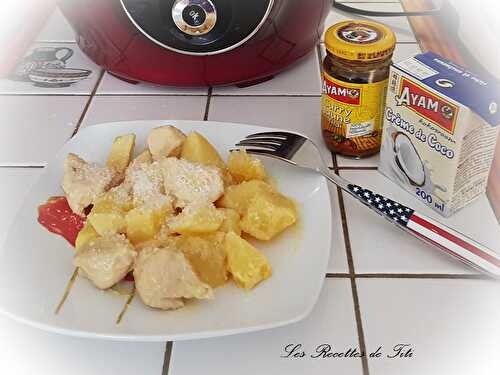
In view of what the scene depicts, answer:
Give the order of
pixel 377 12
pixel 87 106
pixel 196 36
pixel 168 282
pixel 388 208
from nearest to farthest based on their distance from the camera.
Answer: pixel 168 282, pixel 388 208, pixel 196 36, pixel 87 106, pixel 377 12

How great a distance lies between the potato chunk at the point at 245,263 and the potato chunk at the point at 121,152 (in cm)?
16

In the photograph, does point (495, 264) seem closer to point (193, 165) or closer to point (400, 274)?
point (400, 274)

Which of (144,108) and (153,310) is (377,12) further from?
(153,310)

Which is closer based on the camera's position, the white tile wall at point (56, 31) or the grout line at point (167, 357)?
the grout line at point (167, 357)

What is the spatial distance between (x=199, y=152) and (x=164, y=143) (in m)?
0.04

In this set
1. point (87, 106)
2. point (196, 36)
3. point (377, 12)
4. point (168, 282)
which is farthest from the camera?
point (377, 12)

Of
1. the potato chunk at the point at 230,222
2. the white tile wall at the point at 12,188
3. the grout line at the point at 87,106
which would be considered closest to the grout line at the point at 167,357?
the potato chunk at the point at 230,222

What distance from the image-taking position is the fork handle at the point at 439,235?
53cm

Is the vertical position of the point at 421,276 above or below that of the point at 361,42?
below

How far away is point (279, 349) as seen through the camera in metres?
0.50

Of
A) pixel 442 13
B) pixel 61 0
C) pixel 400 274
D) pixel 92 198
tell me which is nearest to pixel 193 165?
pixel 92 198

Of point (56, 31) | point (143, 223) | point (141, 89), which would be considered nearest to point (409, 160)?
point (143, 223)

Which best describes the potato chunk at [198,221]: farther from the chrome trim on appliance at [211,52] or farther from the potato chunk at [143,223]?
the chrome trim on appliance at [211,52]

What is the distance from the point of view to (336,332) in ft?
1.66
